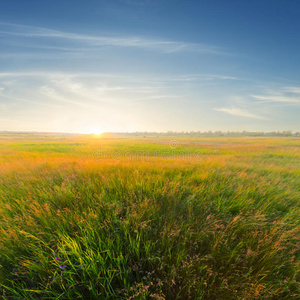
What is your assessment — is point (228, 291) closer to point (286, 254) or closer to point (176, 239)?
point (176, 239)

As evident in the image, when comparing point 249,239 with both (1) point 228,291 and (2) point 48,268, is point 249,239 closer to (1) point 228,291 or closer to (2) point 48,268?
(1) point 228,291

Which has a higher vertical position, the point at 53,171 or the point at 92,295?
the point at 53,171

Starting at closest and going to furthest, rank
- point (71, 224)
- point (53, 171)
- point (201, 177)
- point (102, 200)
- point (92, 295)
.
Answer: point (92, 295) < point (71, 224) < point (102, 200) < point (201, 177) < point (53, 171)

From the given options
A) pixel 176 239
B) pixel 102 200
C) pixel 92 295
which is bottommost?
pixel 92 295

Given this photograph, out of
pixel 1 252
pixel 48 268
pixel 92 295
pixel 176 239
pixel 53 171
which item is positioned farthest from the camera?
pixel 53 171

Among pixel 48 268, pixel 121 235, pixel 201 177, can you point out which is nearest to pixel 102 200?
pixel 121 235

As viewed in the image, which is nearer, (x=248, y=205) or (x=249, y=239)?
(x=249, y=239)

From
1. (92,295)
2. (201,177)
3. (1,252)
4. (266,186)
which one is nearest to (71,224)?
(1,252)

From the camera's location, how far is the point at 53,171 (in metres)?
5.91

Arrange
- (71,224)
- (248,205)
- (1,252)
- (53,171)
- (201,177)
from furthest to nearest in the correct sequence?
(53,171) → (201,177) → (248,205) → (71,224) → (1,252)

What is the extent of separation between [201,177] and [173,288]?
386cm

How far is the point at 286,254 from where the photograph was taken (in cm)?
245

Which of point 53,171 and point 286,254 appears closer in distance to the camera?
point 286,254

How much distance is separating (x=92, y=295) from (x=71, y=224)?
4.62 ft
